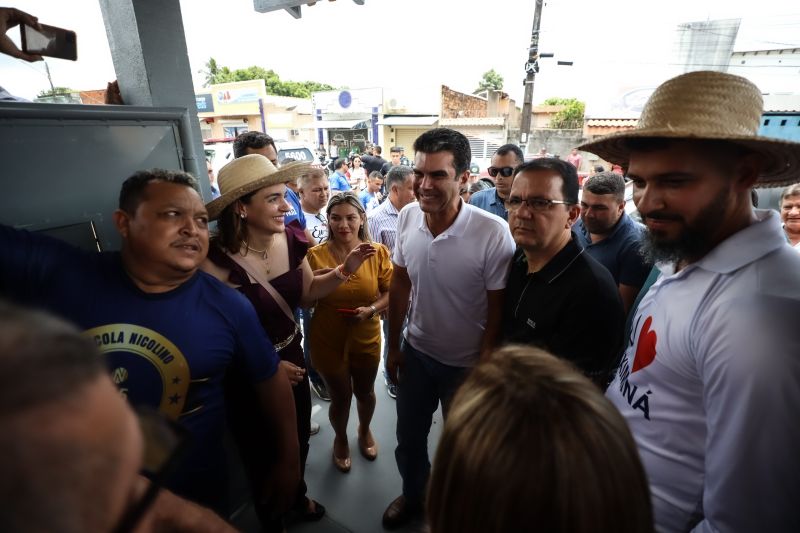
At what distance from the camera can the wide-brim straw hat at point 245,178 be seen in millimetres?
Answer: 2043

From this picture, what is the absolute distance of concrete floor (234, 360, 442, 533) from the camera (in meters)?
2.41

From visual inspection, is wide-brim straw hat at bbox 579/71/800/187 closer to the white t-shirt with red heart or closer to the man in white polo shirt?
the white t-shirt with red heart

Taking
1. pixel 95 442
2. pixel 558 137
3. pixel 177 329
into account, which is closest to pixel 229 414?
pixel 177 329

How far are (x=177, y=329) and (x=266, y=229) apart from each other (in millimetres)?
835

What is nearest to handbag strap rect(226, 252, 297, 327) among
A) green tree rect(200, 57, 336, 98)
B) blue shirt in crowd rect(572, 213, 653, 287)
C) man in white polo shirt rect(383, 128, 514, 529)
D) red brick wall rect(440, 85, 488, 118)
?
man in white polo shirt rect(383, 128, 514, 529)

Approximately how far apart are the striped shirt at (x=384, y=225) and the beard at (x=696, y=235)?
3.00 metres

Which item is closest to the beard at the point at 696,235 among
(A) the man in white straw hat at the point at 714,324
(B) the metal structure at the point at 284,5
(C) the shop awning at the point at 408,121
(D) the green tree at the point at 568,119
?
(A) the man in white straw hat at the point at 714,324

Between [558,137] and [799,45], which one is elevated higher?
[799,45]

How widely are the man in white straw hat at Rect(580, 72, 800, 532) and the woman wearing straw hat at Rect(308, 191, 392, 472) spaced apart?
68.9 inches

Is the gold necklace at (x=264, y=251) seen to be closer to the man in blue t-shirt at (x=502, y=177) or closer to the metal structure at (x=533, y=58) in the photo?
the man in blue t-shirt at (x=502, y=177)

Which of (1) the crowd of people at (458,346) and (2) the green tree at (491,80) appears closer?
(1) the crowd of people at (458,346)

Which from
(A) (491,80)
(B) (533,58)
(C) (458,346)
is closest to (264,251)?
(C) (458,346)

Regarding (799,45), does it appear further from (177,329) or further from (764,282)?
(177,329)

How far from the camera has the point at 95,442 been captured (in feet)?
1.62
